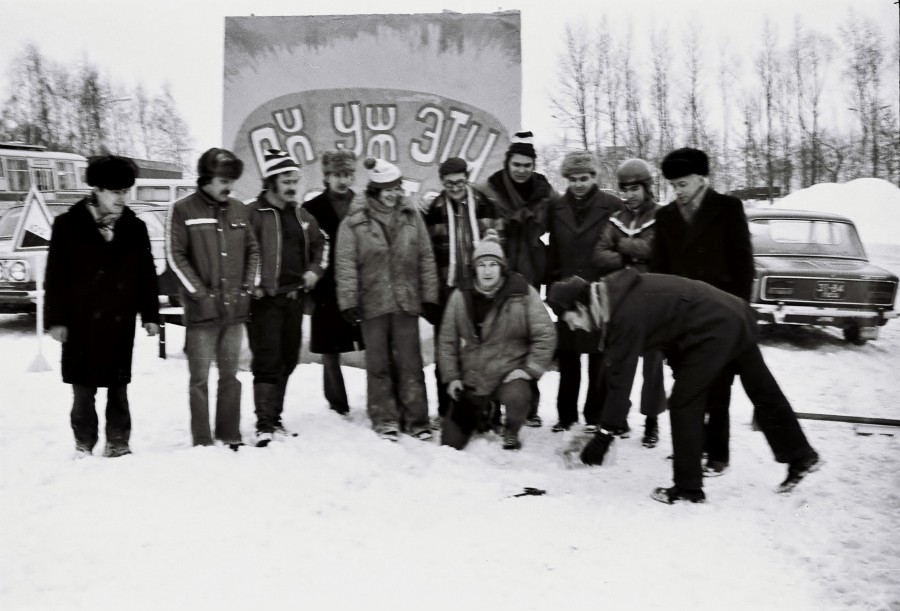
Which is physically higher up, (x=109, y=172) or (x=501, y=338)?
(x=109, y=172)

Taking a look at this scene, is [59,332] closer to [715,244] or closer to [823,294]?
[715,244]

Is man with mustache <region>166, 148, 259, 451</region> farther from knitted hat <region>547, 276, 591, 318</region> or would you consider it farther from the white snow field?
knitted hat <region>547, 276, 591, 318</region>

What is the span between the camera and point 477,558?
318 cm

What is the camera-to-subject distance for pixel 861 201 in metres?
16.0

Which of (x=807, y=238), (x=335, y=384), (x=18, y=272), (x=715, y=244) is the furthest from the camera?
(x=18, y=272)

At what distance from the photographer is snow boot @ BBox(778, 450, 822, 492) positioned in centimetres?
384

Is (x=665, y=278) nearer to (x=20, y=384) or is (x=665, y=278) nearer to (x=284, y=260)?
(x=284, y=260)

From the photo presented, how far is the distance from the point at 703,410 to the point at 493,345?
1.39m

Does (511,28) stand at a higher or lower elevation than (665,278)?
higher

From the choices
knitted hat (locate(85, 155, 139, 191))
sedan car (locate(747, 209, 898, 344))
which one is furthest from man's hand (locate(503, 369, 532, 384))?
sedan car (locate(747, 209, 898, 344))

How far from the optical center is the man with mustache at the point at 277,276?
187 inches

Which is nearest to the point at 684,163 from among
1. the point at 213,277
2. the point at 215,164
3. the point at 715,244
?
the point at 715,244

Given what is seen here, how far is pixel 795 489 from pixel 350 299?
275 cm

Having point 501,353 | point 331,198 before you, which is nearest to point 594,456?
point 501,353
